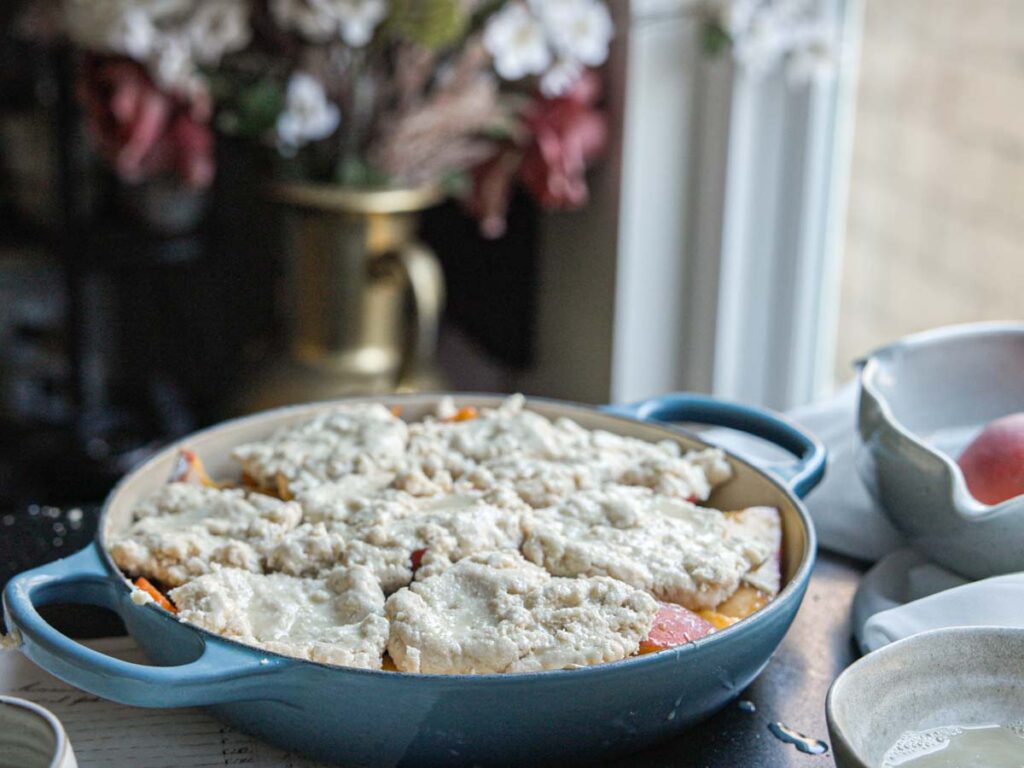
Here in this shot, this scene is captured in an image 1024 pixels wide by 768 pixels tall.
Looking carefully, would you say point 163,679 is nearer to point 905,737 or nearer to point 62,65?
point 905,737

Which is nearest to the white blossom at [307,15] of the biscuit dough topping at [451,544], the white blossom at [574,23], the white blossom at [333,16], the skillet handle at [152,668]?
the white blossom at [333,16]

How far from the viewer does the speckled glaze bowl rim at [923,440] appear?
0.67 m

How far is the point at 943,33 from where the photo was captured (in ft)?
4.49

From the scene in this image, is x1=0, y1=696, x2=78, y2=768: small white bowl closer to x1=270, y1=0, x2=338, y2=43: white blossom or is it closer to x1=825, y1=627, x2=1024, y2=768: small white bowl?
x1=825, y1=627, x2=1024, y2=768: small white bowl

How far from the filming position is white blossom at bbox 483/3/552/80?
1323mm

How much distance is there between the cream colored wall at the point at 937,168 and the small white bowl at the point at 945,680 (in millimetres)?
886

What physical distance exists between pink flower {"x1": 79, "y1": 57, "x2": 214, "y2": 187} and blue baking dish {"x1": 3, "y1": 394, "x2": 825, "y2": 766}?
85 centimetres

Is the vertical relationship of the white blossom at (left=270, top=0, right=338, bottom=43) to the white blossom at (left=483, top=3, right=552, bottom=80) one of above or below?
above

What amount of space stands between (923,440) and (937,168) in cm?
75

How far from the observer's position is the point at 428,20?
4.20 feet

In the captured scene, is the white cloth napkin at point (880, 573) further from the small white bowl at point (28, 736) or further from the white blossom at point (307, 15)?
the white blossom at point (307, 15)

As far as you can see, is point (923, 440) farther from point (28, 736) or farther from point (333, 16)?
point (333, 16)

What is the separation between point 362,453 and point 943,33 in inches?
36.9

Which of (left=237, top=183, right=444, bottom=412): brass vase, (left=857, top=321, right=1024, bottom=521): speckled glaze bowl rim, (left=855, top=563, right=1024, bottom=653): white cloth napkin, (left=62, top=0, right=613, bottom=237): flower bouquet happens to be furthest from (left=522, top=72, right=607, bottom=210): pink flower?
(left=855, top=563, right=1024, bottom=653): white cloth napkin
